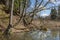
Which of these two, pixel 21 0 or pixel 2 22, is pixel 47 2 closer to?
pixel 21 0

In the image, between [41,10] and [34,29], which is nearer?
[41,10]

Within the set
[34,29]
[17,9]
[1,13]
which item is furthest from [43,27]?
[1,13]

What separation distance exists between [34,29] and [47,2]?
304 centimetres

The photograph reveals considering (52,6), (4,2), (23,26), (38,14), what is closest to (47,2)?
(52,6)

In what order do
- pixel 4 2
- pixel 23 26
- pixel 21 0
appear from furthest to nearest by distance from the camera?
pixel 4 2
pixel 23 26
pixel 21 0

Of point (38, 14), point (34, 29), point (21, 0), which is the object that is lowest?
point (34, 29)

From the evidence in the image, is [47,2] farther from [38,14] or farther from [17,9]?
[17,9]

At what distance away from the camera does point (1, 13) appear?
47.8ft

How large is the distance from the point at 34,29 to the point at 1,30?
10.3 feet

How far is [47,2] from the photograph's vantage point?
1290 centimetres

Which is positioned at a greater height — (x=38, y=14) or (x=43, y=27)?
(x=38, y=14)

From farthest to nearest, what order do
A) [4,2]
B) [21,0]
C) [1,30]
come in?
1. [4,2]
2. [21,0]
3. [1,30]

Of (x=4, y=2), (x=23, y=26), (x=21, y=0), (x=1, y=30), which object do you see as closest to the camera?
(x=1, y=30)

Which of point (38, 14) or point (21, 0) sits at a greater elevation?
point (21, 0)
